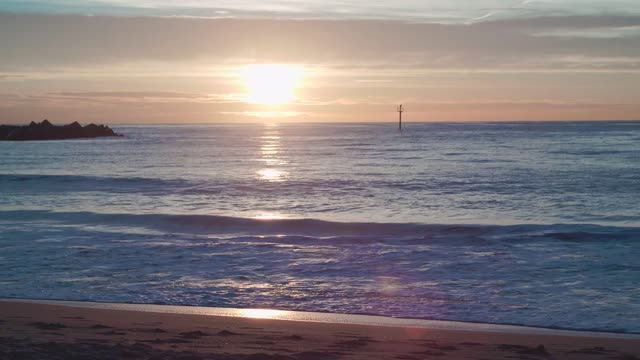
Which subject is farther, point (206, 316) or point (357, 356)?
point (206, 316)

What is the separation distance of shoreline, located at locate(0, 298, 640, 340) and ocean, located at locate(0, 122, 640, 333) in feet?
0.81

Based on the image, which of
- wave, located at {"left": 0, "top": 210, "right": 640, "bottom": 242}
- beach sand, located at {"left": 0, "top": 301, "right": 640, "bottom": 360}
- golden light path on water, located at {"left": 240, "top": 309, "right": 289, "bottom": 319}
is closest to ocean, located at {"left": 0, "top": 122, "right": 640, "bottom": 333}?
wave, located at {"left": 0, "top": 210, "right": 640, "bottom": 242}

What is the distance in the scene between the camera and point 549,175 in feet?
107

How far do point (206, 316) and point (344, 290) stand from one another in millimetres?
2398

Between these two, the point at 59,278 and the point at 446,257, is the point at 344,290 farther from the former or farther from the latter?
the point at 59,278

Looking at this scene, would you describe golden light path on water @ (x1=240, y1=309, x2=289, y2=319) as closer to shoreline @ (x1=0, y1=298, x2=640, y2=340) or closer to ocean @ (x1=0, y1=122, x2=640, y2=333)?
shoreline @ (x1=0, y1=298, x2=640, y2=340)

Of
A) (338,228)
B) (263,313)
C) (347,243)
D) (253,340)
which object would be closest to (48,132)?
(338,228)

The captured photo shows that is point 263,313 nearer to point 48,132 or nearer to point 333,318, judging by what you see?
point 333,318

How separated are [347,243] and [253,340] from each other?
8.58m

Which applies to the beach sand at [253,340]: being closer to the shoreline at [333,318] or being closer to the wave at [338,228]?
the shoreline at [333,318]

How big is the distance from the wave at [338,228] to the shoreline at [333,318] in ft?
23.9

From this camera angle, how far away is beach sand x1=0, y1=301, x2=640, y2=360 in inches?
263

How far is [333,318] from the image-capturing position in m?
8.92

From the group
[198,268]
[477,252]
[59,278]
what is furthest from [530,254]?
[59,278]
